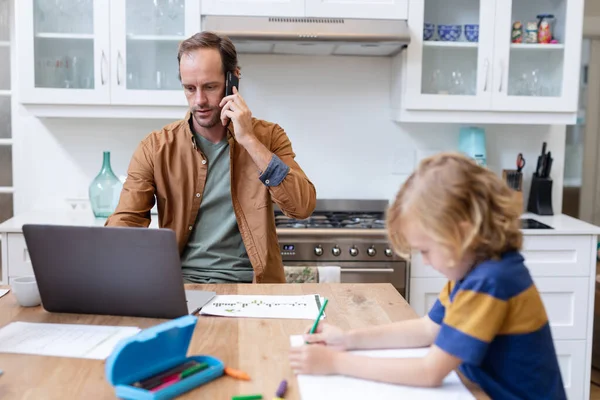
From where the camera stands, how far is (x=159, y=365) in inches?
47.8

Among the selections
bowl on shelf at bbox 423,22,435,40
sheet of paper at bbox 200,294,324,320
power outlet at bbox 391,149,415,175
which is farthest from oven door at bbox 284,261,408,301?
sheet of paper at bbox 200,294,324,320

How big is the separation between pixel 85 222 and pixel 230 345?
6.31ft

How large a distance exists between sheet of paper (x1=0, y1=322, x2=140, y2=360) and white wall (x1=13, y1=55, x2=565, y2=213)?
6.89ft

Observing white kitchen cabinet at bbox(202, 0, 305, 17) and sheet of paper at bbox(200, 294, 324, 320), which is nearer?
sheet of paper at bbox(200, 294, 324, 320)

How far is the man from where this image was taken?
2.15 meters

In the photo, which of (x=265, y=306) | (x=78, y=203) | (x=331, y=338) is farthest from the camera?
(x=78, y=203)

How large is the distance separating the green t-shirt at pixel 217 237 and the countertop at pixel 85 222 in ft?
2.89

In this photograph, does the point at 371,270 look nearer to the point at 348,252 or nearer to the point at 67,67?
the point at 348,252

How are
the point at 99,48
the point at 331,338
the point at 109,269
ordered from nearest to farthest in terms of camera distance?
1. the point at 331,338
2. the point at 109,269
3. the point at 99,48

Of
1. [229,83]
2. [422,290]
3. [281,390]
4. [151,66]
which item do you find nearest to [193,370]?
[281,390]

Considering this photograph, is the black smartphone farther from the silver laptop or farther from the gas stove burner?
the gas stove burner

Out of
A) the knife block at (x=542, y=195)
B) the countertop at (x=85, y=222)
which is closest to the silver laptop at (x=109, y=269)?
the countertop at (x=85, y=222)

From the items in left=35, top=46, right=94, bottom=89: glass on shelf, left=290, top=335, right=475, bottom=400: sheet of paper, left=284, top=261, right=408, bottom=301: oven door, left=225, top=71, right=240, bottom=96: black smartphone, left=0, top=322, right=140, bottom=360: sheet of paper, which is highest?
left=35, top=46, right=94, bottom=89: glass on shelf

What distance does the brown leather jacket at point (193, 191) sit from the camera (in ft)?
7.22
